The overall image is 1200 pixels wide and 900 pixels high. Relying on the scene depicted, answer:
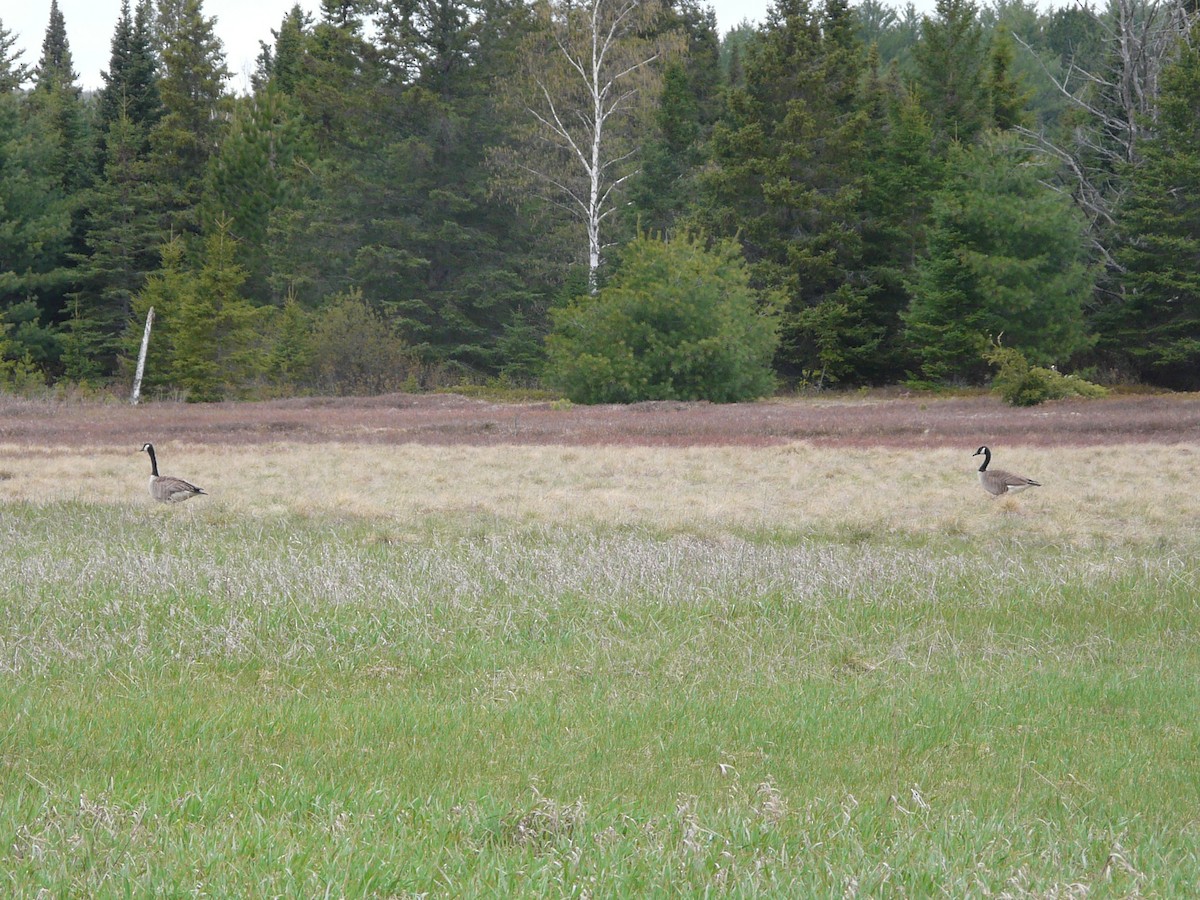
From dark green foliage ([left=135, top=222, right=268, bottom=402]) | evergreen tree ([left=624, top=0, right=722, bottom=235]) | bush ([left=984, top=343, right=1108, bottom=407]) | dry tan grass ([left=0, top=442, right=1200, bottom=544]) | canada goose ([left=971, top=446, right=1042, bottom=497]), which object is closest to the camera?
dry tan grass ([left=0, top=442, right=1200, bottom=544])

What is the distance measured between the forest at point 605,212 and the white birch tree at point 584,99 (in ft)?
0.58

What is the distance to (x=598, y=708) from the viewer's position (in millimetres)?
6953

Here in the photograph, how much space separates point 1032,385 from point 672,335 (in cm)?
1222

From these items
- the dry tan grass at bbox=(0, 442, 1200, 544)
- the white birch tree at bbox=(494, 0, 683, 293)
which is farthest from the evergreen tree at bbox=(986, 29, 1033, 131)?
the dry tan grass at bbox=(0, 442, 1200, 544)

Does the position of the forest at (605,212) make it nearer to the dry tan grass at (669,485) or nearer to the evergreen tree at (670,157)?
the evergreen tree at (670,157)

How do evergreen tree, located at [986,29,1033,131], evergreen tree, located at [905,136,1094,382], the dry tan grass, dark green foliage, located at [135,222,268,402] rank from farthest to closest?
1. evergreen tree, located at [986,29,1033,131]
2. dark green foliage, located at [135,222,268,402]
3. evergreen tree, located at [905,136,1094,382]
4. the dry tan grass

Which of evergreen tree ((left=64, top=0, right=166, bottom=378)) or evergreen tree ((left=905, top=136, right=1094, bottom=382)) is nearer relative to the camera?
evergreen tree ((left=905, top=136, right=1094, bottom=382))

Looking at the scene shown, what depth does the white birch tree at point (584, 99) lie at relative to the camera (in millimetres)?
51938

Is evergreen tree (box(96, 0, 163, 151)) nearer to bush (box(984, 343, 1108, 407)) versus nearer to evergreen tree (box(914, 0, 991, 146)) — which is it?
evergreen tree (box(914, 0, 991, 146))

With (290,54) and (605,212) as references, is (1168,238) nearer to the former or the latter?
(605,212)

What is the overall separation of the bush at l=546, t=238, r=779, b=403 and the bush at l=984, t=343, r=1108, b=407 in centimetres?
895

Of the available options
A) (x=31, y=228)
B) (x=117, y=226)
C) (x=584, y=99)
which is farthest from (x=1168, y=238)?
(x=31, y=228)

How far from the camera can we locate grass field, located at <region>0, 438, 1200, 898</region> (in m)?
4.52

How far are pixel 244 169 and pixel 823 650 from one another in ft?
194
